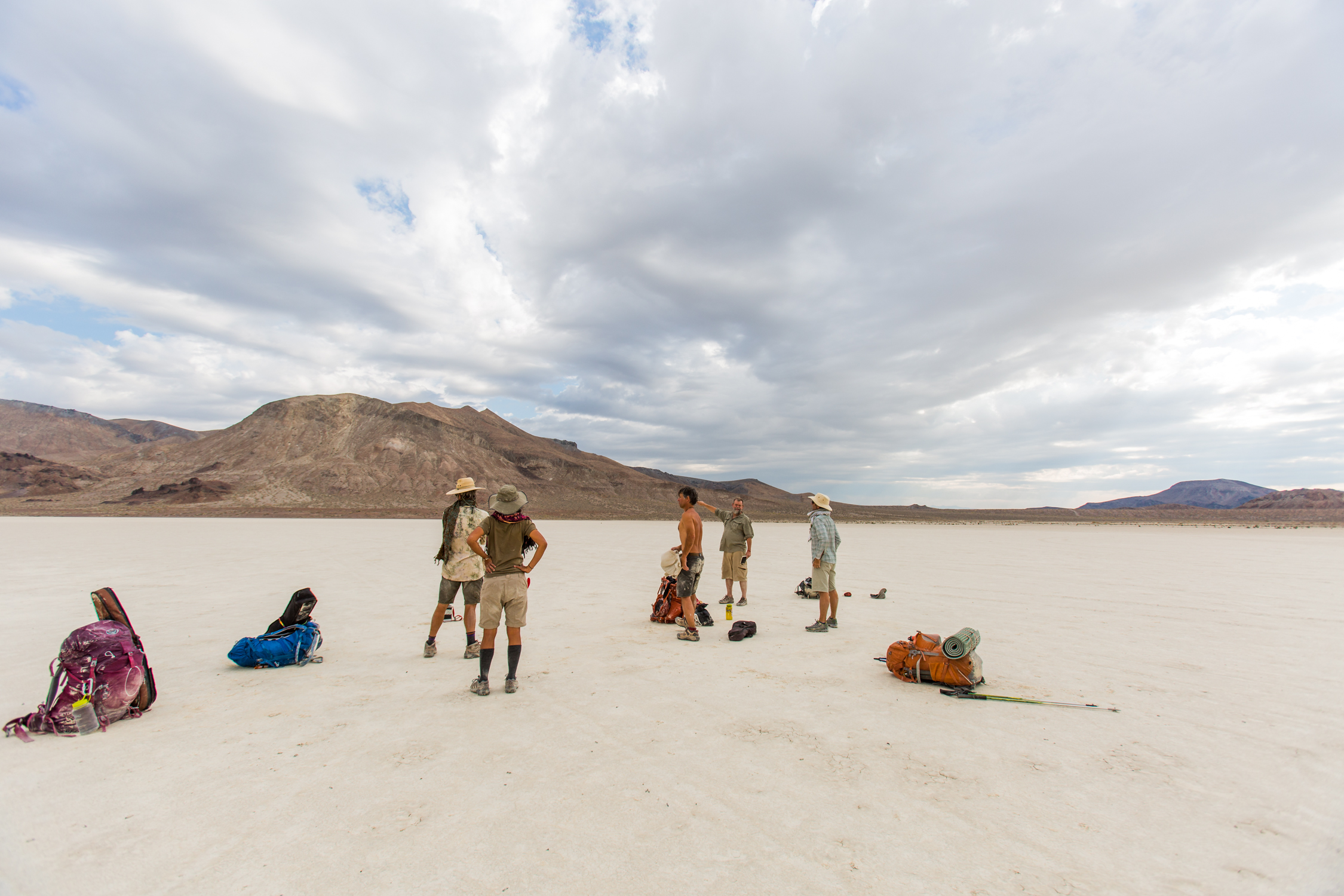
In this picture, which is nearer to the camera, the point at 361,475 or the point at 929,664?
the point at 929,664

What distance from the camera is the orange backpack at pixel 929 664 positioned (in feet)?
19.8

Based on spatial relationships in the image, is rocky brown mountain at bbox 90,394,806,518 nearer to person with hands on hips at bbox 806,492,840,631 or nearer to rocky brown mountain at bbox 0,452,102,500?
rocky brown mountain at bbox 0,452,102,500

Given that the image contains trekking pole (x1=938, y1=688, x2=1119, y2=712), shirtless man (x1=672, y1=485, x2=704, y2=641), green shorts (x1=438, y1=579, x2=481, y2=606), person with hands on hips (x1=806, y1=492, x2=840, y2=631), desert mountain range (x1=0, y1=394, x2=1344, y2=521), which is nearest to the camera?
trekking pole (x1=938, y1=688, x2=1119, y2=712)

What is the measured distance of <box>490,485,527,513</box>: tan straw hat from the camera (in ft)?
19.4

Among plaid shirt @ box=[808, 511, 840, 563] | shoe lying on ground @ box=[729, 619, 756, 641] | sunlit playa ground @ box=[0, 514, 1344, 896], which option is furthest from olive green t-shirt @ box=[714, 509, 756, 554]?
shoe lying on ground @ box=[729, 619, 756, 641]

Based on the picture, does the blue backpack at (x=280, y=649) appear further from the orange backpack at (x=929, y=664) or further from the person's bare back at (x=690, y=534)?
the orange backpack at (x=929, y=664)

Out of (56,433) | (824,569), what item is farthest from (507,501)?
(56,433)

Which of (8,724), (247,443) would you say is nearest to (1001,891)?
(8,724)

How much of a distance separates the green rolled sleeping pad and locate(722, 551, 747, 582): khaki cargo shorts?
4.88 meters

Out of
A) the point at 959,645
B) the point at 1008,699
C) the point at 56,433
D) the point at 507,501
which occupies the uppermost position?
the point at 56,433

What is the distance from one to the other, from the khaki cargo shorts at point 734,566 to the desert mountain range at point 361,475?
2746 inches

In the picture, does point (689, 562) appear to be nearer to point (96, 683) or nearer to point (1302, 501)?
point (96, 683)

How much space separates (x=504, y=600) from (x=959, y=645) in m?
4.79

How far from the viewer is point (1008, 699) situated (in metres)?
5.69
